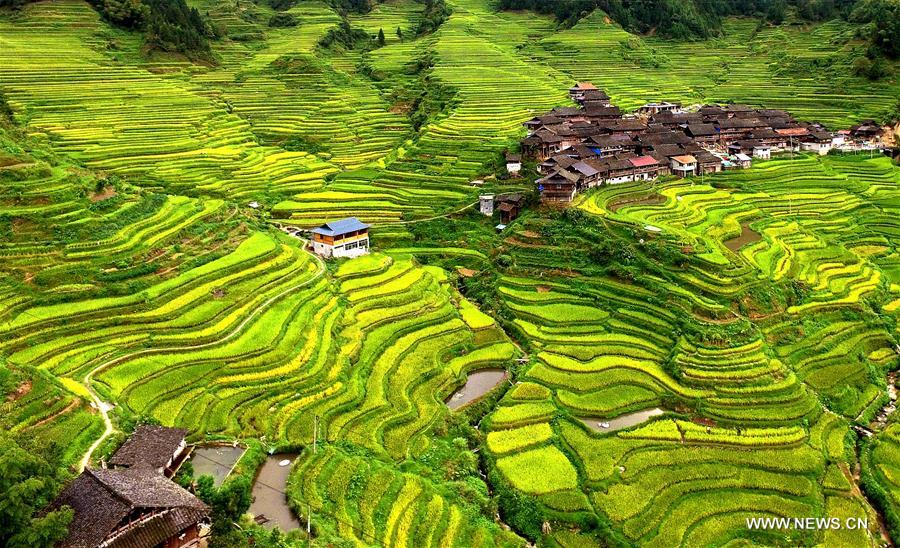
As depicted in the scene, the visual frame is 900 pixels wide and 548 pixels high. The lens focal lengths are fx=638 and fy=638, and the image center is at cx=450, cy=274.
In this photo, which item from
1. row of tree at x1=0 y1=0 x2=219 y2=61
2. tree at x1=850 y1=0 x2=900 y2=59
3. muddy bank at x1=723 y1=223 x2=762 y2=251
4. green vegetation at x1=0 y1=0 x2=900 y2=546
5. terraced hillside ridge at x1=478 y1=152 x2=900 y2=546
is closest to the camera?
green vegetation at x1=0 y1=0 x2=900 y2=546

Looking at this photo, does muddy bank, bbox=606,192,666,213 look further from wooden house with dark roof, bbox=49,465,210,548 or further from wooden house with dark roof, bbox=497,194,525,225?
wooden house with dark roof, bbox=49,465,210,548

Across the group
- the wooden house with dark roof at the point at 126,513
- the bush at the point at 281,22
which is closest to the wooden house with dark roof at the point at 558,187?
the wooden house with dark roof at the point at 126,513

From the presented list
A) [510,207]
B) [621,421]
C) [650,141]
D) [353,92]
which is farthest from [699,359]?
[353,92]

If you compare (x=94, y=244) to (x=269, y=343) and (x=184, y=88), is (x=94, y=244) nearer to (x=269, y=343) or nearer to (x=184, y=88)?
(x=269, y=343)

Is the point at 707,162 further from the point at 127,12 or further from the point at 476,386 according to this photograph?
the point at 127,12

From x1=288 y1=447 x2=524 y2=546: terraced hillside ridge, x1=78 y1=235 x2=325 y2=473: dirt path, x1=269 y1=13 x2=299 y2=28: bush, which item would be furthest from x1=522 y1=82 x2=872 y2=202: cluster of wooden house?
x1=269 y1=13 x2=299 y2=28: bush

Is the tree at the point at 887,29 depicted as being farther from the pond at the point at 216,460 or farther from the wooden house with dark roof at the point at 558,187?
the pond at the point at 216,460
